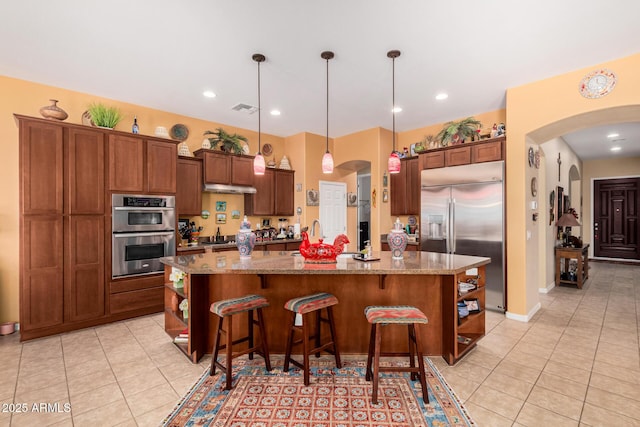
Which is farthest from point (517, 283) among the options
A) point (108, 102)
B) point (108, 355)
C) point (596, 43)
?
point (108, 102)

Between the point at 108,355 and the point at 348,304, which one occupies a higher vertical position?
the point at 348,304

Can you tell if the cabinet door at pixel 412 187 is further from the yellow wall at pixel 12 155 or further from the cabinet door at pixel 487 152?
the yellow wall at pixel 12 155

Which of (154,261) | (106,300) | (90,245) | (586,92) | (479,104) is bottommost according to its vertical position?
(106,300)

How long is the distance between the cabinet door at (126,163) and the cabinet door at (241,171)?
5.00ft

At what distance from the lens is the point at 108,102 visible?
4.44 metres

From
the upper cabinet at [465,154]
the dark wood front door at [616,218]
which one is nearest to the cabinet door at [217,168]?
the upper cabinet at [465,154]

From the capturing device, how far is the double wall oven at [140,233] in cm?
403

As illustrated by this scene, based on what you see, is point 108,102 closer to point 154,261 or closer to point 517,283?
point 154,261

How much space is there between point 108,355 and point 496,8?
189 inches

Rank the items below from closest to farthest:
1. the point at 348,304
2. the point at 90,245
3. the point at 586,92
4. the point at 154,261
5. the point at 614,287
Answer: the point at 348,304
the point at 586,92
the point at 90,245
the point at 154,261
the point at 614,287

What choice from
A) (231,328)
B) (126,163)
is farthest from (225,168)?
(231,328)

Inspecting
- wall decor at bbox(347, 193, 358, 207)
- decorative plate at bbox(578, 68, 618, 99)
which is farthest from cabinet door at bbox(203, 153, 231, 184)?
decorative plate at bbox(578, 68, 618, 99)

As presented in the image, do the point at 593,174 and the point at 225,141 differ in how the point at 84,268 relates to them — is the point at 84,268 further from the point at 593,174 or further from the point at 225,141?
the point at 593,174

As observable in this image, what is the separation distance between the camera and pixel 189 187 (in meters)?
4.98
